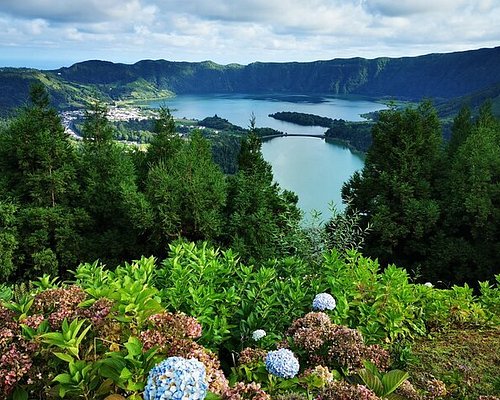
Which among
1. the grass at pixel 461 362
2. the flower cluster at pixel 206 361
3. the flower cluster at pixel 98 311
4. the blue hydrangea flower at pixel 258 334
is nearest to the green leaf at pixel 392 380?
the flower cluster at pixel 206 361

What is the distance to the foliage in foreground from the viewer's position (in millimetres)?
2457

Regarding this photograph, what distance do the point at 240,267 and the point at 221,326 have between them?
3.39ft

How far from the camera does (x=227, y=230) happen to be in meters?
16.9

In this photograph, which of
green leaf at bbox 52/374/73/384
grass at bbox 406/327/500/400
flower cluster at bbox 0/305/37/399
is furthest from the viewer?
grass at bbox 406/327/500/400

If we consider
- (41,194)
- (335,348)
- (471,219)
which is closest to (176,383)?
(335,348)

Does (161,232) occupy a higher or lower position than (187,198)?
lower

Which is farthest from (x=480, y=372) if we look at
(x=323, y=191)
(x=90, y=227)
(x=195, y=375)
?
(x=323, y=191)

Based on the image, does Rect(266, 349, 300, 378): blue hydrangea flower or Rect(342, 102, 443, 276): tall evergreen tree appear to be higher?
Rect(266, 349, 300, 378): blue hydrangea flower

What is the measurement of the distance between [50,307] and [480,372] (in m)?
3.86

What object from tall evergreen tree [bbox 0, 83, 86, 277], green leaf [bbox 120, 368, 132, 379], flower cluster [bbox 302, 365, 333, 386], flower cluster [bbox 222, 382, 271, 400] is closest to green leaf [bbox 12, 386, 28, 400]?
green leaf [bbox 120, 368, 132, 379]

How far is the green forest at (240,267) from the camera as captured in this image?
104 inches

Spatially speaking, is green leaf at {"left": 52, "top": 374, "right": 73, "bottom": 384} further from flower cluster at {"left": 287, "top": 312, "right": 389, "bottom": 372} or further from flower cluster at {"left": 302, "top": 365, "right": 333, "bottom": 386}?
flower cluster at {"left": 287, "top": 312, "right": 389, "bottom": 372}

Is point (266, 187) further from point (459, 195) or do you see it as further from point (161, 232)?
point (459, 195)

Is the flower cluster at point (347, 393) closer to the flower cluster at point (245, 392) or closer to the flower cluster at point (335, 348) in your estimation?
the flower cluster at point (245, 392)
